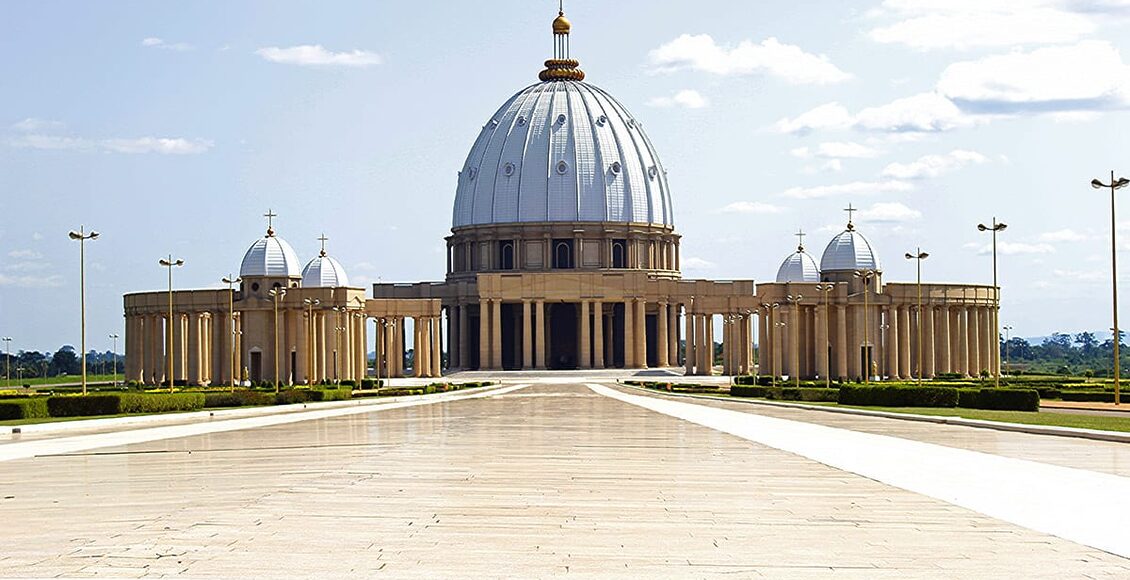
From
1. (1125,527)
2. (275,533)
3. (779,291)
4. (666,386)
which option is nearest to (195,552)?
(275,533)

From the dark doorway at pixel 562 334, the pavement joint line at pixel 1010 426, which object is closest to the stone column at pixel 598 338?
the dark doorway at pixel 562 334

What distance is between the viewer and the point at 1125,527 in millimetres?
14227

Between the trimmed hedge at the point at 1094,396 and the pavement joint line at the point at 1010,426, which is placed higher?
the pavement joint line at the point at 1010,426

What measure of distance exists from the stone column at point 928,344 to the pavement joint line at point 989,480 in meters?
84.1

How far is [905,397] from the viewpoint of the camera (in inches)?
1959

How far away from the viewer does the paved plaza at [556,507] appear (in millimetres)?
11914

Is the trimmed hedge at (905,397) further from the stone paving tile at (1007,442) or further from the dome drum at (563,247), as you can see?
the dome drum at (563,247)

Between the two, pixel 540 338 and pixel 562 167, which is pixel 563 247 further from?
pixel 540 338

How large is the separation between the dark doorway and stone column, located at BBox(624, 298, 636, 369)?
38.2 feet

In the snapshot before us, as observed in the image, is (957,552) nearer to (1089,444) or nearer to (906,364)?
(1089,444)

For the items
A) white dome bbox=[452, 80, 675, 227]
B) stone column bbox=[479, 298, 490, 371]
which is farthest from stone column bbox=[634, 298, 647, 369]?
white dome bbox=[452, 80, 675, 227]

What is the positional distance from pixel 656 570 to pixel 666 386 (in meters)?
68.5

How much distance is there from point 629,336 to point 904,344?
22917 millimetres

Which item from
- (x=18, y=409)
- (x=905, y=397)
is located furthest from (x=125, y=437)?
(x=905, y=397)
